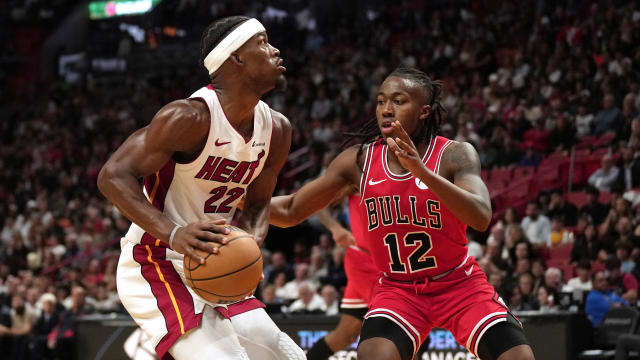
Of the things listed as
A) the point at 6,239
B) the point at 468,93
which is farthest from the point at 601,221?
the point at 6,239

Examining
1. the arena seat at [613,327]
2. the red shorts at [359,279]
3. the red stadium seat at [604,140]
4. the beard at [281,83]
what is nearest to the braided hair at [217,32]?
the beard at [281,83]

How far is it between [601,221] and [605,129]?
1.95 meters

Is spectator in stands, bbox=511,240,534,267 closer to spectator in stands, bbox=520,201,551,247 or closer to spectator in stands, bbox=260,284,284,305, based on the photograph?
spectator in stands, bbox=520,201,551,247

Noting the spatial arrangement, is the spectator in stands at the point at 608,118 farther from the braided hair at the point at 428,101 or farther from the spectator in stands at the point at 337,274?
the braided hair at the point at 428,101

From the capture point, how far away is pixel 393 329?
14.5 feet

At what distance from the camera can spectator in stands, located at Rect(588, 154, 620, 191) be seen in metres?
11.6

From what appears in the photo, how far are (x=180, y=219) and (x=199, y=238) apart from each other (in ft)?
1.38

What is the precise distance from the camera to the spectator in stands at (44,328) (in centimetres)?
1203

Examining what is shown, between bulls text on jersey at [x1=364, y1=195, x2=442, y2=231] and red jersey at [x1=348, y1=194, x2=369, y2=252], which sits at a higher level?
bulls text on jersey at [x1=364, y1=195, x2=442, y2=231]

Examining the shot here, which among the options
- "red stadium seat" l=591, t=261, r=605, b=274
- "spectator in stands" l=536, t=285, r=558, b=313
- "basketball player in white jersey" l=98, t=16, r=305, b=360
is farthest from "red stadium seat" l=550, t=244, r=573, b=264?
"basketball player in white jersey" l=98, t=16, r=305, b=360

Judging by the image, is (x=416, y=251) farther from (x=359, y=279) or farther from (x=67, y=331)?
(x=67, y=331)

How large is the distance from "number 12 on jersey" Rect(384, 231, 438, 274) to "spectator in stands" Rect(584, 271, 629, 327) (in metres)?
5.05

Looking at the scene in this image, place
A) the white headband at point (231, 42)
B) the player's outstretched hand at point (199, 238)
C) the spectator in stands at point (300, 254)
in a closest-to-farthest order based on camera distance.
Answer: the player's outstretched hand at point (199, 238) → the white headband at point (231, 42) → the spectator in stands at point (300, 254)

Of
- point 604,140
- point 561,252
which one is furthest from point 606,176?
point 561,252
